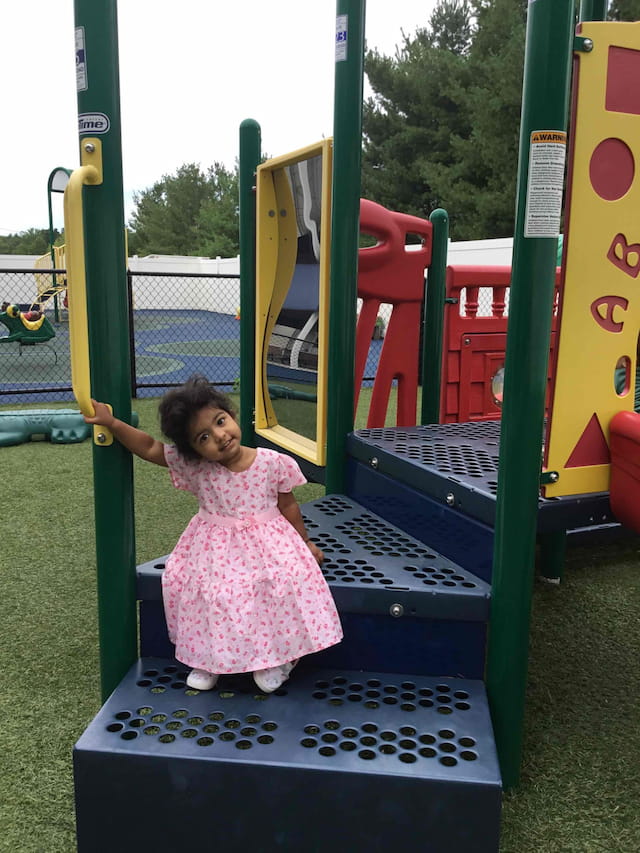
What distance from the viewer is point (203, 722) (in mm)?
1568

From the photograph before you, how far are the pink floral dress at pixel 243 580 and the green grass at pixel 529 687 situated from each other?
0.47 meters

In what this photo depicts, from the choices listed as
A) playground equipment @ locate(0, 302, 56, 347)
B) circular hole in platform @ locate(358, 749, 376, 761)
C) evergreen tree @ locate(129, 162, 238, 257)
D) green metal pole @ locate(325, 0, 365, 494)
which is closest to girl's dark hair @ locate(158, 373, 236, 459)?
circular hole in platform @ locate(358, 749, 376, 761)

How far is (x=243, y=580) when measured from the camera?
1703 mm

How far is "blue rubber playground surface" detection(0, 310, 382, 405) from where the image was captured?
27.0 ft

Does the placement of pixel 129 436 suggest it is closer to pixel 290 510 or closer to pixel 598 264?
pixel 290 510

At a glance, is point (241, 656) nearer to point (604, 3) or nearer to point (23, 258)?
point (604, 3)

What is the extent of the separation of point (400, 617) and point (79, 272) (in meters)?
1.05

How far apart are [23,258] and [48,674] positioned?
27301mm

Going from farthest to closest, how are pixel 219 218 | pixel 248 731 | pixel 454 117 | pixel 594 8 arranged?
1. pixel 219 218
2. pixel 454 117
3. pixel 594 8
4. pixel 248 731

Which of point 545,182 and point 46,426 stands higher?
point 545,182

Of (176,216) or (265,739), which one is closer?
(265,739)

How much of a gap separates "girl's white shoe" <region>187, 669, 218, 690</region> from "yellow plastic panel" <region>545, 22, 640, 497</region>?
0.88 meters

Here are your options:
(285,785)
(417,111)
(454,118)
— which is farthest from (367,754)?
(417,111)

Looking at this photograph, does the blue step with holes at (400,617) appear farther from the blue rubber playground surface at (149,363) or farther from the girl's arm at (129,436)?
the blue rubber playground surface at (149,363)
